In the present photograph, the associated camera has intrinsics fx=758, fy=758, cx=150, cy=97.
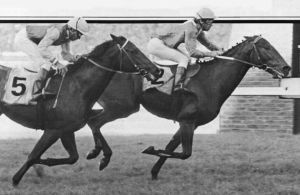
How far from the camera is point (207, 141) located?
8.27 meters

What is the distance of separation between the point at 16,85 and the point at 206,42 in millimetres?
2053

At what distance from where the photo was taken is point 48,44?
7.82m

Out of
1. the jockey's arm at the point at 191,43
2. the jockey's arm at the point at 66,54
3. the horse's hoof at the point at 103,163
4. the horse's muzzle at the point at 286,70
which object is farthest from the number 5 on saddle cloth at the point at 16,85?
the horse's muzzle at the point at 286,70

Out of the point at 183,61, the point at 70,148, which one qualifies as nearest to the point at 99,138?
the point at 70,148

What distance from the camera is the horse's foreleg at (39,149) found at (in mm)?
7727

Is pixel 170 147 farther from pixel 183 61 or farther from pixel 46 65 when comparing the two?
pixel 46 65

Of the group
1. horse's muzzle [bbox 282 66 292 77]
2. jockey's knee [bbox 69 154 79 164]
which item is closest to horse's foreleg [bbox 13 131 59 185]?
jockey's knee [bbox 69 154 79 164]

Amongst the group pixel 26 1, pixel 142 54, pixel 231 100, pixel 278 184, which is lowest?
pixel 278 184

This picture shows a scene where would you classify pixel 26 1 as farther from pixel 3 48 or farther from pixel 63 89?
pixel 63 89

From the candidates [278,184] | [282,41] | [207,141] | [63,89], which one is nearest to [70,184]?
[63,89]

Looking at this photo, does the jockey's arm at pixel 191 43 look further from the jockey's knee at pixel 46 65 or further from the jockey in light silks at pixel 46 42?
the jockey's knee at pixel 46 65

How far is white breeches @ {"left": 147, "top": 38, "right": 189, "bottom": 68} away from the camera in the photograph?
26.1 ft

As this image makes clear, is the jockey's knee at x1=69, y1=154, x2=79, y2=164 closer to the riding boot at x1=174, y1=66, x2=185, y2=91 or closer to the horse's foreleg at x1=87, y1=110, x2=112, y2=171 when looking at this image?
the horse's foreleg at x1=87, y1=110, x2=112, y2=171

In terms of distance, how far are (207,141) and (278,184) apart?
34.9 inches
